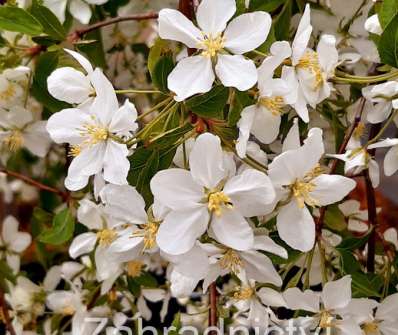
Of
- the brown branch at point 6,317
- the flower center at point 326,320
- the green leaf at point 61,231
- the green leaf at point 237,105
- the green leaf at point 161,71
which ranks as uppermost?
the green leaf at point 161,71

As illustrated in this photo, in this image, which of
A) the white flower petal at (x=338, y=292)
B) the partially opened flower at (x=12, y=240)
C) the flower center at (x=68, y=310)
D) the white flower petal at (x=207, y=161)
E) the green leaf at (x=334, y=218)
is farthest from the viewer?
the partially opened flower at (x=12, y=240)

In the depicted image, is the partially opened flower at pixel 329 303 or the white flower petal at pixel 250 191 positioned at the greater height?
the white flower petal at pixel 250 191

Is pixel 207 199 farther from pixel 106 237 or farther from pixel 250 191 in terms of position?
pixel 106 237

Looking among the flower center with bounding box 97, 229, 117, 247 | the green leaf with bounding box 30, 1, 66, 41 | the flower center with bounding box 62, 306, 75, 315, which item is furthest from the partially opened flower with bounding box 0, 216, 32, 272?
the green leaf with bounding box 30, 1, 66, 41

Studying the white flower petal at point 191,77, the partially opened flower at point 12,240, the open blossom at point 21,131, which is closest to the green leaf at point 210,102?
the white flower petal at point 191,77

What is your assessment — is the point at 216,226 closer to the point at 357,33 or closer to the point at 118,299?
the point at 357,33

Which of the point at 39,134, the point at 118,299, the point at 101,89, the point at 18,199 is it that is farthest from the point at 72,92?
the point at 18,199

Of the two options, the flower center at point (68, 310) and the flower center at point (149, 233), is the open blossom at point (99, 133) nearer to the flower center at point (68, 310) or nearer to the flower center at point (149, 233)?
the flower center at point (149, 233)
